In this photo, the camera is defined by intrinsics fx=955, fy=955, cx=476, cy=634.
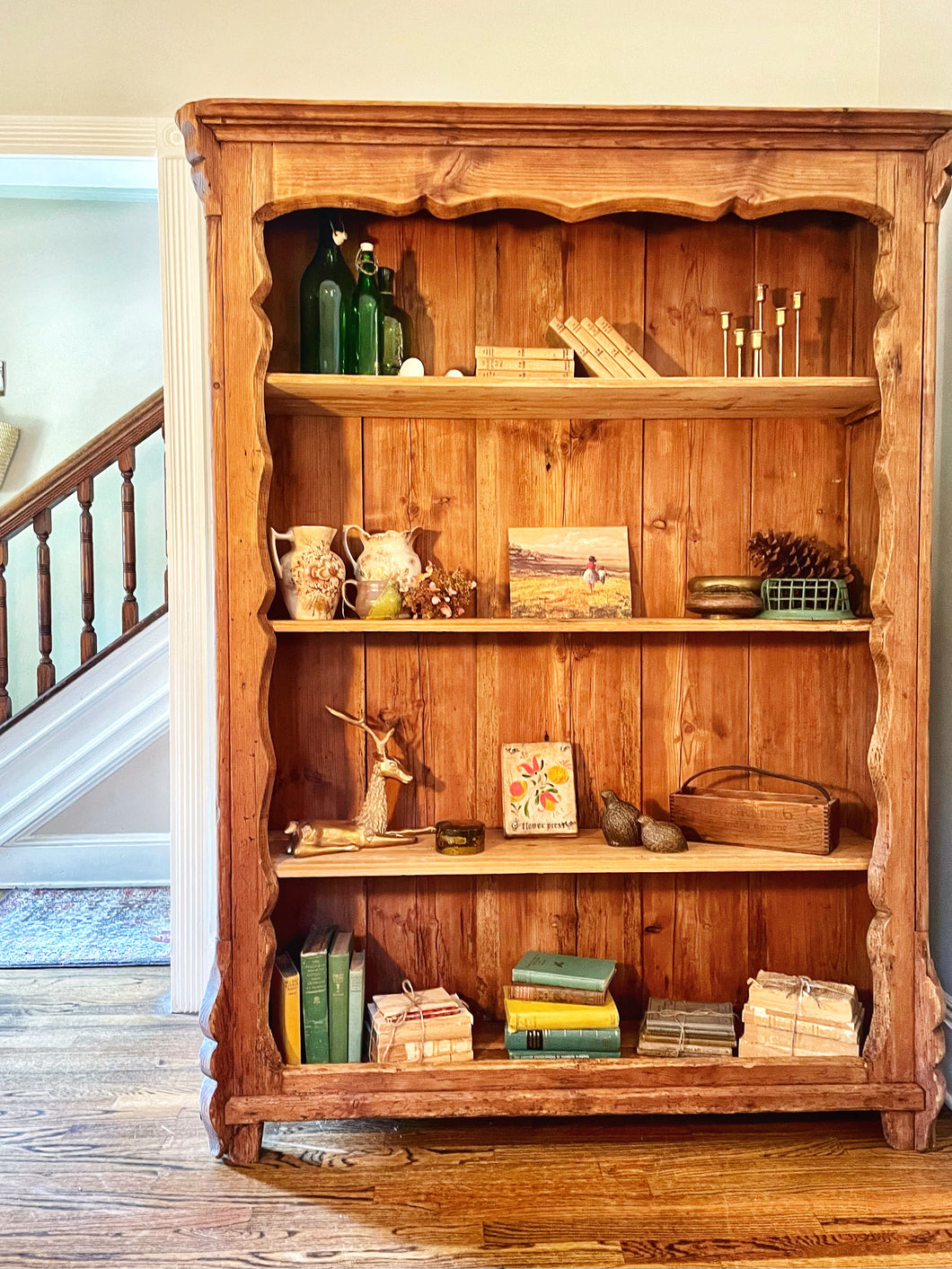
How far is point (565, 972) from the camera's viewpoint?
2029mm

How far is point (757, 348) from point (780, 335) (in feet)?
A: 0.37

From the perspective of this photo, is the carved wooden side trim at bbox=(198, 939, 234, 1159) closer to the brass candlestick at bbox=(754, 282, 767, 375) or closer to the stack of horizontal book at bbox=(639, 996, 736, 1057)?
the stack of horizontal book at bbox=(639, 996, 736, 1057)

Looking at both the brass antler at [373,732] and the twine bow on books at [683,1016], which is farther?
the brass antler at [373,732]

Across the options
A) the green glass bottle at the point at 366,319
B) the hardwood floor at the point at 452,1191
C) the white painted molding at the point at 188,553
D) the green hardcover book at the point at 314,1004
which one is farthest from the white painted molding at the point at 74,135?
the hardwood floor at the point at 452,1191

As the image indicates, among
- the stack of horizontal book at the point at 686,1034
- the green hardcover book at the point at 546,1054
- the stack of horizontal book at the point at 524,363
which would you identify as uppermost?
the stack of horizontal book at the point at 524,363

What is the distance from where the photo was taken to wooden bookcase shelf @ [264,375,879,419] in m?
1.90

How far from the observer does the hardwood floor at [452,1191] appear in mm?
1614

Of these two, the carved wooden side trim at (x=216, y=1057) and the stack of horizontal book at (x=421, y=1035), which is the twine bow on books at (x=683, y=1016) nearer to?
the stack of horizontal book at (x=421, y=1035)

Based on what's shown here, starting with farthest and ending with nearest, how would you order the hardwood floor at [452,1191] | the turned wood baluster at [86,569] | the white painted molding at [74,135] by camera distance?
1. the turned wood baluster at [86,569]
2. the white painted molding at [74,135]
3. the hardwood floor at [452,1191]

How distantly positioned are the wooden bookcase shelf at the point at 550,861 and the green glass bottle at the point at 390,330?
3.36 ft

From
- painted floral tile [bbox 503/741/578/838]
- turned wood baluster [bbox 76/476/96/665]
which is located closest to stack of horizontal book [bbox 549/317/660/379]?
painted floral tile [bbox 503/741/578/838]

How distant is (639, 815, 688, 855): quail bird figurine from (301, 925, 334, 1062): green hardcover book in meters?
0.71

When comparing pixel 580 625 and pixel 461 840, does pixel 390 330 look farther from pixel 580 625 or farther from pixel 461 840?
pixel 461 840

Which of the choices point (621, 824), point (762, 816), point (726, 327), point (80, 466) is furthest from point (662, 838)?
point (80, 466)
